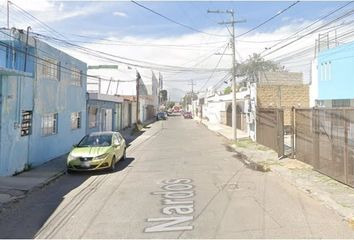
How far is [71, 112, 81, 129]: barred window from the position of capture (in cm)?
2406

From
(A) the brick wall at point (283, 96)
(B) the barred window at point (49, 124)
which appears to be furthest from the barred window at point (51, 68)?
(A) the brick wall at point (283, 96)

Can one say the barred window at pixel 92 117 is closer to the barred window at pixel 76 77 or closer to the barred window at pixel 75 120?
the barred window at pixel 75 120

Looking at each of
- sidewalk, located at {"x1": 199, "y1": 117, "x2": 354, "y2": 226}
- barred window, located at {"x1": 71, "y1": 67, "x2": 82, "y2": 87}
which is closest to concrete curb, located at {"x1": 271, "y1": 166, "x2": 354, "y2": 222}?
sidewalk, located at {"x1": 199, "y1": 117, "x2": 354, "y2": 226}

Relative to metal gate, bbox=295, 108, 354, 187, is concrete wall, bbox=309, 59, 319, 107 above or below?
above

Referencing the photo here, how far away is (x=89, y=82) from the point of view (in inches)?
2270

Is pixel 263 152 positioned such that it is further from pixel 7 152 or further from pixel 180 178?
pixel 7 152

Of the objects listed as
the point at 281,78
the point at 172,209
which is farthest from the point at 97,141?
the point at 281,78

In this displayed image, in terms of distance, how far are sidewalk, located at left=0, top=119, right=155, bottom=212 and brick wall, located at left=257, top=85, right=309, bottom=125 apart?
2061cm

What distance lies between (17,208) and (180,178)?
549cm

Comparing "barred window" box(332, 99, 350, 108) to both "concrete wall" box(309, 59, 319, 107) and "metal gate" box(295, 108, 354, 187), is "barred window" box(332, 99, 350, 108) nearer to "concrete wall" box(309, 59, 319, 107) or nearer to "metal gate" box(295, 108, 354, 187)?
"concrete wall" box(309, 59, 319, 107)

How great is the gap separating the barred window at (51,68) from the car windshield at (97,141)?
3.55 m

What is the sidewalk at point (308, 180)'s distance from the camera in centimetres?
959

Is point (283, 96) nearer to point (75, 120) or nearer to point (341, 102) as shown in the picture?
point (341, 102)

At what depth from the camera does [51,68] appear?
19.5 m
